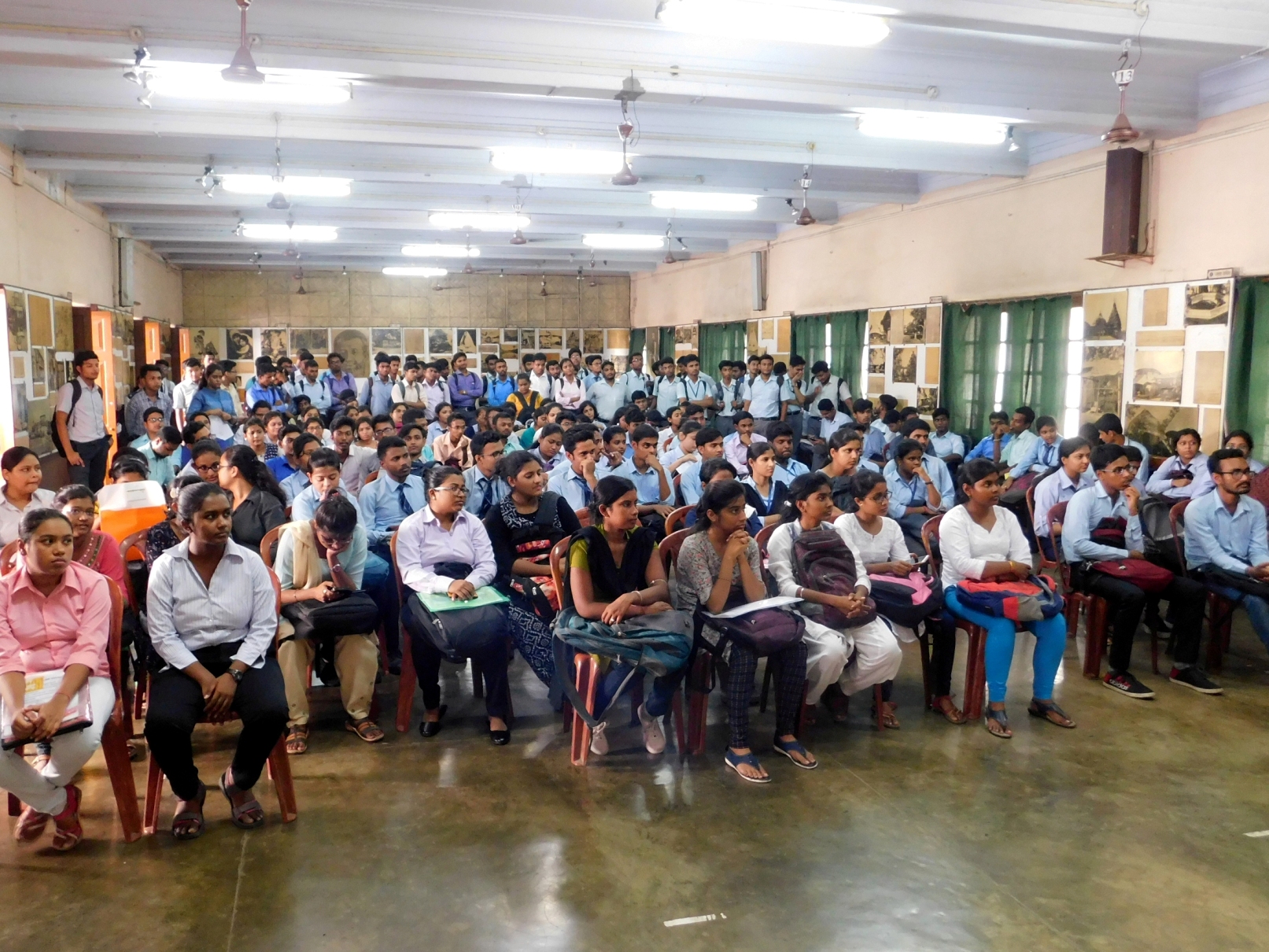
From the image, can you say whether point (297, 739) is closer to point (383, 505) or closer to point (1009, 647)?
point (383, 505)

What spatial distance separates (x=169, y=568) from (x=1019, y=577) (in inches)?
144

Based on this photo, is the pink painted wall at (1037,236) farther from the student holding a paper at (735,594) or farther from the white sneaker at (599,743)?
the white sneaker at (599,743)

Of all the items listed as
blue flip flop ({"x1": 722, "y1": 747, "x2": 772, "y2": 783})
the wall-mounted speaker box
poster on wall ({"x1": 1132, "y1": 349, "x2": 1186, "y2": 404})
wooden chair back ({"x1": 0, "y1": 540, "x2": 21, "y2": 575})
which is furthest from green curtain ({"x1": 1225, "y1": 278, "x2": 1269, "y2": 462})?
wooden chair back ({"x1": 0, "y1": 540, "x2": 21, "y2": 575})

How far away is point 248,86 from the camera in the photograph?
21.4 feet

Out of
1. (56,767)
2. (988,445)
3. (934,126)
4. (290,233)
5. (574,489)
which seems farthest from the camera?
(290,233)

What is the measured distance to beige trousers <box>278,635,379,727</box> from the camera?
4059mm

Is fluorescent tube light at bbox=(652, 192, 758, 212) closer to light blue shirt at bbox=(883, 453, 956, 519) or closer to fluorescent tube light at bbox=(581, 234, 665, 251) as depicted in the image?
fluorescent tube light at bbox=(581, 234, 665, 251)

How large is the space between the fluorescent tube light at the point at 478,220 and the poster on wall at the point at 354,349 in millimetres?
7142

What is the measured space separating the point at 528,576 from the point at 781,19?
3.21m

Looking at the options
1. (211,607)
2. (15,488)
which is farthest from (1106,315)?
(15,488)

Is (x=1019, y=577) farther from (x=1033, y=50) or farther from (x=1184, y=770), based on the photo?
(x=1033, y=50)

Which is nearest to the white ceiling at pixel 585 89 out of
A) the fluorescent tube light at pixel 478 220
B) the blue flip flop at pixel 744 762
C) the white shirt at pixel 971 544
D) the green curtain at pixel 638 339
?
the fluorescent tube light at pixel 478 220

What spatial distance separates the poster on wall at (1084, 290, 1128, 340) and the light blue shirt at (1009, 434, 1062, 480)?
0.97 meters

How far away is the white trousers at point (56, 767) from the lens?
9.99ft
